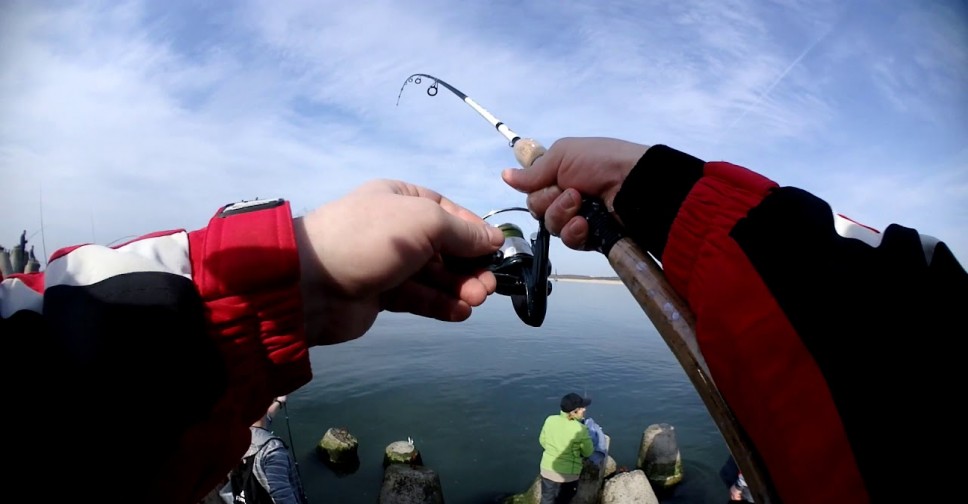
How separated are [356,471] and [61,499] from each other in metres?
16.4

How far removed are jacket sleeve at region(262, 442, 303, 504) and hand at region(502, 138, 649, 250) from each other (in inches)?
210

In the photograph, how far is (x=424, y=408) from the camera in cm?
2262

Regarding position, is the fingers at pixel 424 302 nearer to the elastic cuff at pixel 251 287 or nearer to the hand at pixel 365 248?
the hand at pixel 365 248

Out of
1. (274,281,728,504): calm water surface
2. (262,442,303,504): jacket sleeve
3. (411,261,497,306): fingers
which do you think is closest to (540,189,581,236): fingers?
(411,261,497,306): fingers

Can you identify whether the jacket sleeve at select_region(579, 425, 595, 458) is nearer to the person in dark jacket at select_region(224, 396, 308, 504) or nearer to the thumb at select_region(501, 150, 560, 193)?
the person in dark jacket at select_region(224, 396, 308, 504)

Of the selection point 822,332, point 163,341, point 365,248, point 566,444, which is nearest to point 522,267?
point 365,248

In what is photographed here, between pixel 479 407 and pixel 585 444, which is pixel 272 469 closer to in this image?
pixel 585 444

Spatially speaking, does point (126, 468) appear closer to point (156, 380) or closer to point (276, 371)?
point (156, 380)

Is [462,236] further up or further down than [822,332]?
further up

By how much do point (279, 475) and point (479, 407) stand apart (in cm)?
1830

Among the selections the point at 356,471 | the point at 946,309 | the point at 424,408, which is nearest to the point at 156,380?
the point at 946,309

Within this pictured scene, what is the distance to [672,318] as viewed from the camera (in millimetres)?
1597

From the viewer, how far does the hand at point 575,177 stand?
2355mm

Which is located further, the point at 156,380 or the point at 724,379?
A: the point at 724,379
